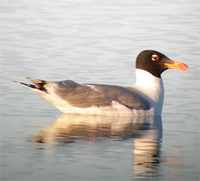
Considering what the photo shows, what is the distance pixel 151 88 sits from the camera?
1370cm

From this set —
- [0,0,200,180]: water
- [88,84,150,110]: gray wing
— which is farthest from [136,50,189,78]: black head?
[88,84,150,110]: gray wing

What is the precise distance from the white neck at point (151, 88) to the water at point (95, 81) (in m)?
0.27

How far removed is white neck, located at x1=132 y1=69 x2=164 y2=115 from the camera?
520 inches

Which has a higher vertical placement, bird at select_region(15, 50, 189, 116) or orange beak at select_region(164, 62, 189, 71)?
orange beak at select_region(164, 62, 189, 71)

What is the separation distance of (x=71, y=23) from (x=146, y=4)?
254 inches

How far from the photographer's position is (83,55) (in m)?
19.5

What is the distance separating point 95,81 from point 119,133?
16.2ft

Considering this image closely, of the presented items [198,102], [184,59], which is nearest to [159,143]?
[198,102]

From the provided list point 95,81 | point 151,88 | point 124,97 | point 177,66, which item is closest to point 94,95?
point 124,97

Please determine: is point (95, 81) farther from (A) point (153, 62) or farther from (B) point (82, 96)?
(B) point (82, 96)

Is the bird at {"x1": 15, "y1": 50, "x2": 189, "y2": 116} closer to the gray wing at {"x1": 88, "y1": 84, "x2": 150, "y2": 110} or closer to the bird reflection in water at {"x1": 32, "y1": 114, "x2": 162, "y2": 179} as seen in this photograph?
the gray wing at {"x1": 88, "y1": 84, "x2": 150, "y2": 110}

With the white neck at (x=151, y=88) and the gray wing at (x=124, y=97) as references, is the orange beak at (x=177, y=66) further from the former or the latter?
the gray wing at (x=124, y=97)

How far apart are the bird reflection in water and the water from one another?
1 centimetres

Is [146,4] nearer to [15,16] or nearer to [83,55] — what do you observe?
[15,16]
